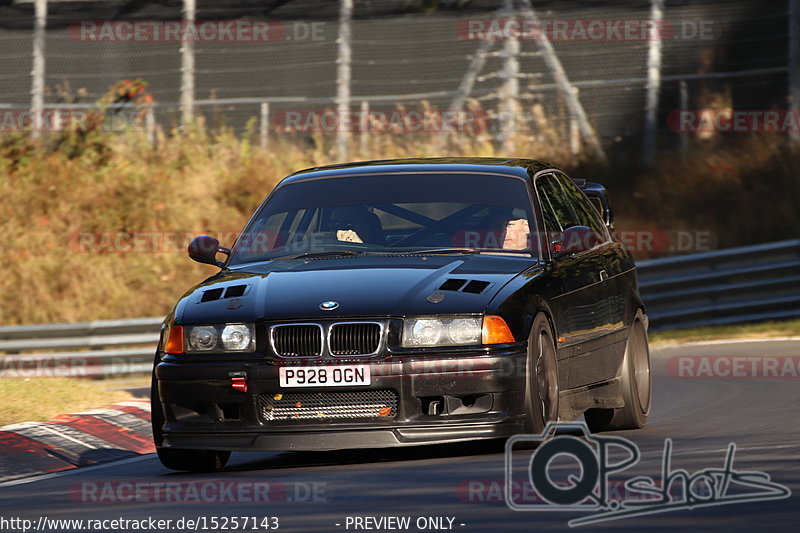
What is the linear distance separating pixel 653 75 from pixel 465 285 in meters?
14.4

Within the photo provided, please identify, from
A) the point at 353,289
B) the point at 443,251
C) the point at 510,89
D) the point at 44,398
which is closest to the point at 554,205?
the point at 443,251

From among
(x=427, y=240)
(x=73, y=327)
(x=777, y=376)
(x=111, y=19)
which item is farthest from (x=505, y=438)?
(x=111, y=19)

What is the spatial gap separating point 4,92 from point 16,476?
1594 cm

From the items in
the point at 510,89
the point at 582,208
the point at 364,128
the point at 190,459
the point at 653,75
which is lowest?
the point at 190,459

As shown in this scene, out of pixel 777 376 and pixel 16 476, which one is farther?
pixel 777 376

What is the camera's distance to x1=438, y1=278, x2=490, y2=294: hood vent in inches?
307

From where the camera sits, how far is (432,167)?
9391 millimetres

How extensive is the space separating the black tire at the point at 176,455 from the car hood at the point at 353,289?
0.46 meters

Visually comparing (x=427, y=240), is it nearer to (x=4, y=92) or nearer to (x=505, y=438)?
(x=505, y=438)

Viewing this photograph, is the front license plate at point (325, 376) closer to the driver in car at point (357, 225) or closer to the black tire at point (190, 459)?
the black tire at point (190, 459)

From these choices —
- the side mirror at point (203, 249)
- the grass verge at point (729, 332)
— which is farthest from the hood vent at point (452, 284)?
the grass verge at point (729, 332)

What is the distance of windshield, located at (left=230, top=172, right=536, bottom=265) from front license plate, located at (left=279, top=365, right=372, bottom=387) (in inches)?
49.9

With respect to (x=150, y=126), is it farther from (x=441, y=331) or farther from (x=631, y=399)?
(x=441, y=331)

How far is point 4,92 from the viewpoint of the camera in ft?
77.8
